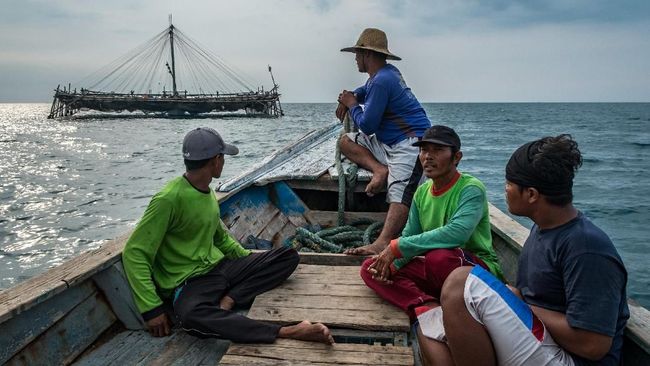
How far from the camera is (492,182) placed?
15.6 meters

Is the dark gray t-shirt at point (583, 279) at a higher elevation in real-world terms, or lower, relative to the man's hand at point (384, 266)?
higher

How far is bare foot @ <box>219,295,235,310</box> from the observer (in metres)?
2.96

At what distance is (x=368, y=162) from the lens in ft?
15.5

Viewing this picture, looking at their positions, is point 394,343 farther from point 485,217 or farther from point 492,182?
point 492,182

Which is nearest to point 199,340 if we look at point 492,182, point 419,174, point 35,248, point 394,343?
point 394,343

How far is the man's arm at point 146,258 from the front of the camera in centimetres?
269

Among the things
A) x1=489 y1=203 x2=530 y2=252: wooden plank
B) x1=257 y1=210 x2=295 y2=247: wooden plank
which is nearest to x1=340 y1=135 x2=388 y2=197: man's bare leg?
x1=257 y1=210 x2=295 y2=247: wooden plank

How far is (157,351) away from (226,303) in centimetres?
52

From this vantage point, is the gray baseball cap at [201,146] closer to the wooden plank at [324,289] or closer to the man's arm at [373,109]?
the wooden plank at [324,289]

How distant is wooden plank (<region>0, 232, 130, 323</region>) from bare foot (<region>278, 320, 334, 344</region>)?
3.69 feet

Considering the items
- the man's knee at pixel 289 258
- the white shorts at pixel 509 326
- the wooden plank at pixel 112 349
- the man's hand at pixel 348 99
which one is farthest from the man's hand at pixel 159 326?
the man's hand at pixel 348 99

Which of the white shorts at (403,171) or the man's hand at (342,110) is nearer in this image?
the white shorts at (403,171)

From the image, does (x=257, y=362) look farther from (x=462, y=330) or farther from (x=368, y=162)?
(x=368, y=162)

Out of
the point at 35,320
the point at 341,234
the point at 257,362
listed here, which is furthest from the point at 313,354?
the point at 341,234
